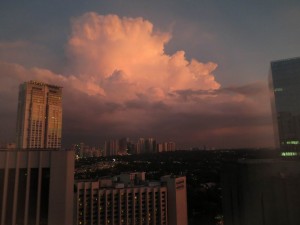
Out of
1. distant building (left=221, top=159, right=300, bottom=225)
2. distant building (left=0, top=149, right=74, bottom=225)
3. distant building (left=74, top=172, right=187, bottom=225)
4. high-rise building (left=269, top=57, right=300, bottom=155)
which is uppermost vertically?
high-rise building (left=269, top=57, right=300, bottom=155)

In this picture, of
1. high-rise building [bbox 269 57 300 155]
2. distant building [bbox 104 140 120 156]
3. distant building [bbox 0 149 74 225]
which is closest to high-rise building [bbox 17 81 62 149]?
distant building [bbox 104 140 120 156]

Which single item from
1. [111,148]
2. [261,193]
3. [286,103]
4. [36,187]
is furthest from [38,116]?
[36,187]

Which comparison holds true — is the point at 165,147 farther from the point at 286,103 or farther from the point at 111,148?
the point at 286,103

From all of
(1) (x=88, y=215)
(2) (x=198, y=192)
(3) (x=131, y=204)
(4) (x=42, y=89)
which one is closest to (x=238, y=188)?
(3) (x=131, y=204)

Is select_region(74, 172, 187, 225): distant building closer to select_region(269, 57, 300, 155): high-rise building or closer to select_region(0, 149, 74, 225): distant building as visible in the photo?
select_region(269, 57, 300, 155): high-rise building

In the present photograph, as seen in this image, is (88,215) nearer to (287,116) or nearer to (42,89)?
(287,116)

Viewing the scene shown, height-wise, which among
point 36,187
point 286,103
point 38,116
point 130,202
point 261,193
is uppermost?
point 38,116
